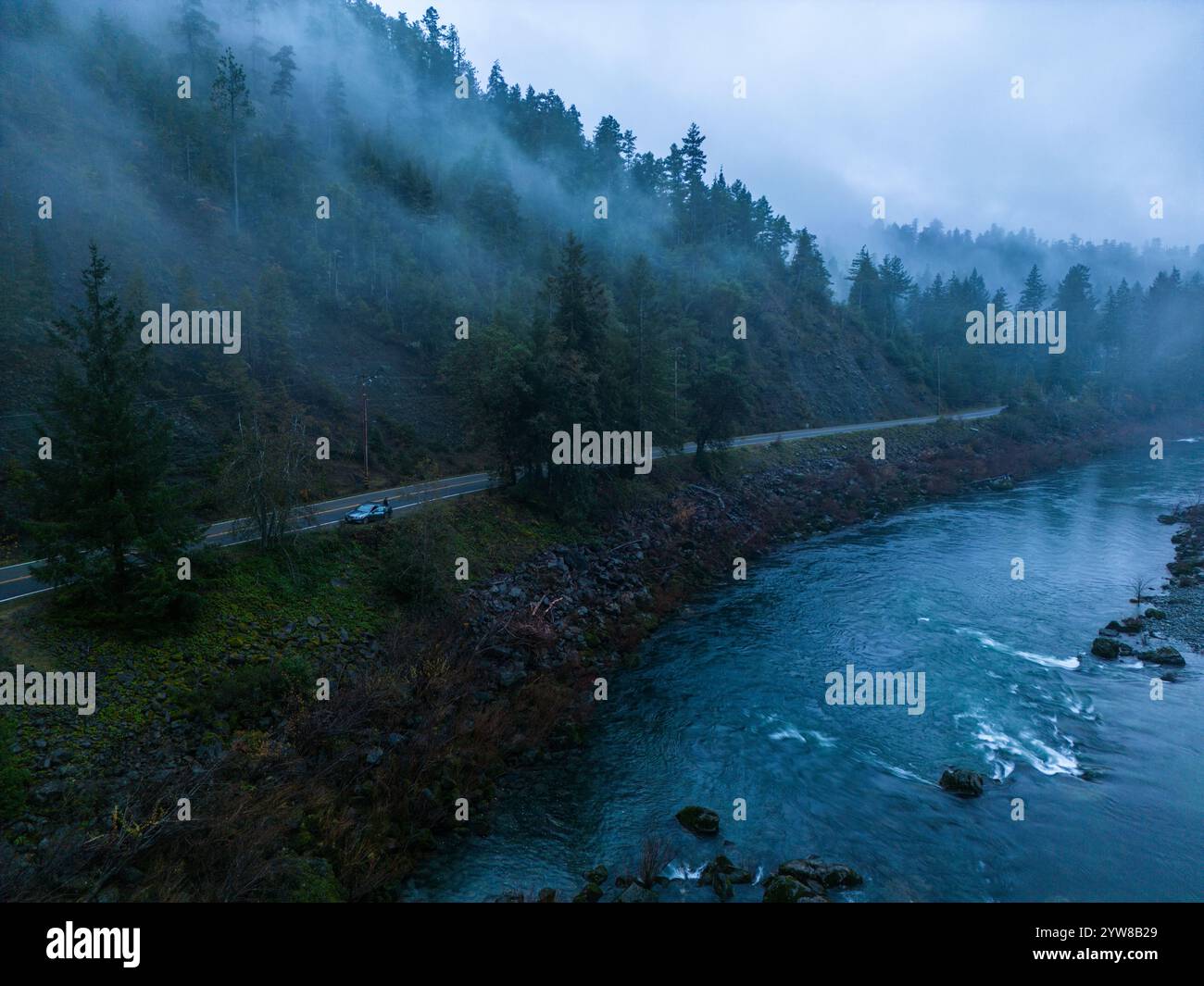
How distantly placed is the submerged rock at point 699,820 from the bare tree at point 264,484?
18.5 meters

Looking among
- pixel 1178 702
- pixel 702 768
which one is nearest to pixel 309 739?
pixel 702 768

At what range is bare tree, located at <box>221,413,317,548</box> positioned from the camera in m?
24.6

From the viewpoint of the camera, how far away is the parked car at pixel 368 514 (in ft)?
97.9

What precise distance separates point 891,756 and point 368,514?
23738mm

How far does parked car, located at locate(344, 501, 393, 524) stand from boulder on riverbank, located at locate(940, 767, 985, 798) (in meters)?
24.7

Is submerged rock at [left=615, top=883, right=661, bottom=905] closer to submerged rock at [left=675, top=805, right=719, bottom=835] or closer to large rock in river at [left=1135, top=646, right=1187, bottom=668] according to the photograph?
submerged rock at [left=675, top=805, right=719, bottom=835]

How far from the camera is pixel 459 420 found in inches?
2007

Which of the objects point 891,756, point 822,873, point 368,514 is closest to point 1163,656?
point 891,756

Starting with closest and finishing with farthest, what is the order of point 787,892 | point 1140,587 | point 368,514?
1. point 787,892
2. point 368,514
3. point 1140,587

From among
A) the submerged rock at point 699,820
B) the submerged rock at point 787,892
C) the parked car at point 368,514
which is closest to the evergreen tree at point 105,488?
the parked car at point 368,514

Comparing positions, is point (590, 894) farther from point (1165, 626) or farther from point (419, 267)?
point (419, 267)

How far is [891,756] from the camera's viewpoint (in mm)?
20359
